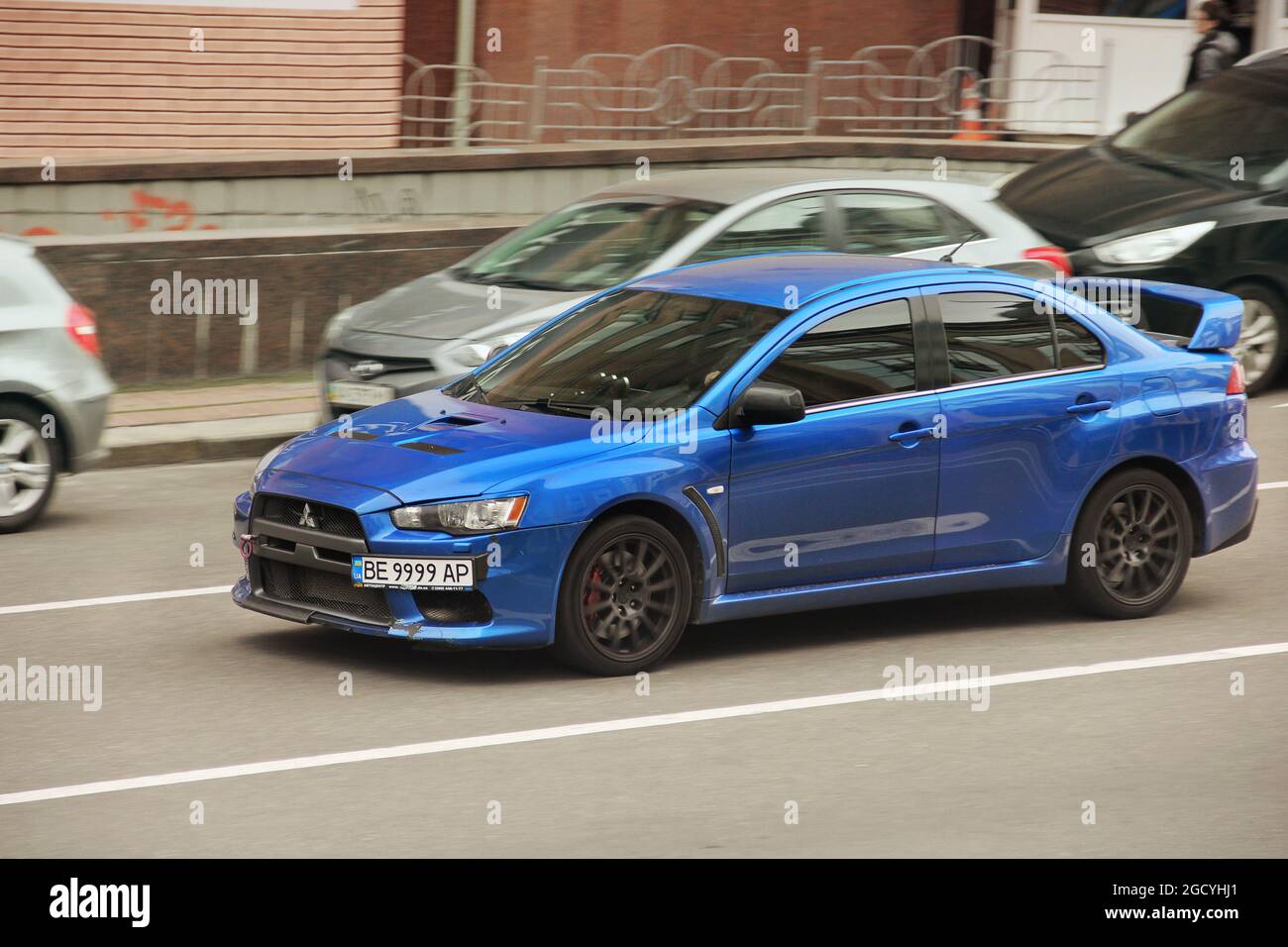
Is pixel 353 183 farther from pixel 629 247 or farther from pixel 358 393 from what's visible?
pixel 358 393

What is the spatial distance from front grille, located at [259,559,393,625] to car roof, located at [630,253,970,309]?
2029mm

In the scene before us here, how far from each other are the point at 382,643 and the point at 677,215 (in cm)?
474

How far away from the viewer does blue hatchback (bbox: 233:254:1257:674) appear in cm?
752

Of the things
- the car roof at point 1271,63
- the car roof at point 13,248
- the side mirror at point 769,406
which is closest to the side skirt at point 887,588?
the side mirror at point 769,406

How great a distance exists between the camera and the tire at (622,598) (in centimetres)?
759

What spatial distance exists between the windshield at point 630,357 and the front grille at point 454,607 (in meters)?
0.96

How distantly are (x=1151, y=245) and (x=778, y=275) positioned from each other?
5897 millimetres

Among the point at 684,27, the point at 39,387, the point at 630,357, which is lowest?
the point at 39,387

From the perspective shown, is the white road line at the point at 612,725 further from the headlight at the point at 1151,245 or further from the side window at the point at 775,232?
the headlight at the point at 1151,245

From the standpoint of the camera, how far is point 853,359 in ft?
27.2

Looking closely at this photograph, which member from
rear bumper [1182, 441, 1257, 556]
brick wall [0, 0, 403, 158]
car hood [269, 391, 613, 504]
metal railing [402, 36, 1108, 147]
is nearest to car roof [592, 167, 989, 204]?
rear bumper [1182, 441, 1257, 556]

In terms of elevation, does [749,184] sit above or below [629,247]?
above

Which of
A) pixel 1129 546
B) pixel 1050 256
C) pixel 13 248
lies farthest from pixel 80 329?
pixel 1050 256
